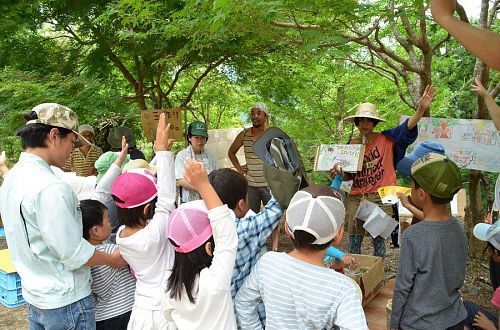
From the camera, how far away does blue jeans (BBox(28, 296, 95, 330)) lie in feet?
7.00

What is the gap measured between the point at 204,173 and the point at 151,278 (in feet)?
2.66

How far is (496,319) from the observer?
Result: 112 inches

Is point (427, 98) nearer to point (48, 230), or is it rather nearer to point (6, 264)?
point (48, 230)

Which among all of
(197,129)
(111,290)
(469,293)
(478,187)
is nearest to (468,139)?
(478,187)

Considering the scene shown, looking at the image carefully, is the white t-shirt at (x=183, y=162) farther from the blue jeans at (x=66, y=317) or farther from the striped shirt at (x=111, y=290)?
the blue jeans at (x=66, y=317)

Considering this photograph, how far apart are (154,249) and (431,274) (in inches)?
59.8

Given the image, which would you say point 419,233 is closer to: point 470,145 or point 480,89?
point 480,89

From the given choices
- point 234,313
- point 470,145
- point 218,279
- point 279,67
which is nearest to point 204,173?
point 218,279

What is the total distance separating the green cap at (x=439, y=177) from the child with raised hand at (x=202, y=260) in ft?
3.76

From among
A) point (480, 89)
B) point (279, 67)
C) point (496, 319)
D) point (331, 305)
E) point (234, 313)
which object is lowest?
point (496, 319)

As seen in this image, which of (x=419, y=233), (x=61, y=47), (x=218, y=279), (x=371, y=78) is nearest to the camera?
(x=218, y=279)

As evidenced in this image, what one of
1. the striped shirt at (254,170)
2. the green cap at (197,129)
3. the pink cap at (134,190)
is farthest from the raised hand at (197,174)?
the striped shirt at (254,170)

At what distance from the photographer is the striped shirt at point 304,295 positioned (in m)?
1.67

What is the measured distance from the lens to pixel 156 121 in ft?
20.7
